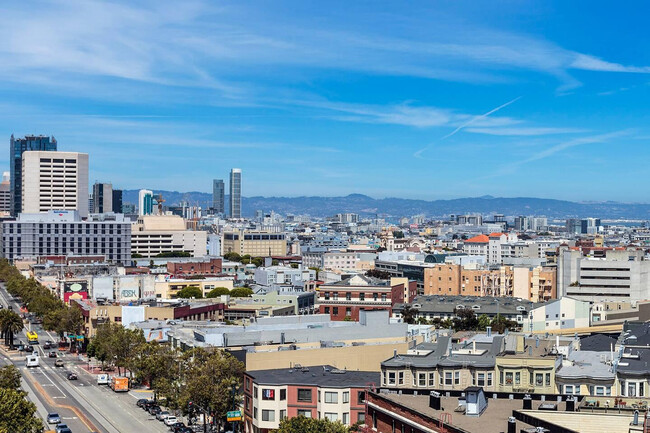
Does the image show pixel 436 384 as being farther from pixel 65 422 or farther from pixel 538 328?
pixel 538 328

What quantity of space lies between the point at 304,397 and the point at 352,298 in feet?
247

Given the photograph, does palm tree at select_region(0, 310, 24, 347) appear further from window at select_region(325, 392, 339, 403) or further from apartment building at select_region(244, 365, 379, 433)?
window at select_region(325, 392, 339, 403)

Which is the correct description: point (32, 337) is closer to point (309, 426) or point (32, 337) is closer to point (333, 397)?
point (333, 397)

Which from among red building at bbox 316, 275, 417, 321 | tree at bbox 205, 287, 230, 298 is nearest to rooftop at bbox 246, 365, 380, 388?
red building at bbox 316, 275, 417, 321

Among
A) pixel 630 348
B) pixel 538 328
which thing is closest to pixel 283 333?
pixel 630 348

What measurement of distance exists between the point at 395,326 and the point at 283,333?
45.2 ft

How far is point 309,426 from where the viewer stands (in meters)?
59.6

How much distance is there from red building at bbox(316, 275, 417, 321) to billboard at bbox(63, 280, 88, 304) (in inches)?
1739

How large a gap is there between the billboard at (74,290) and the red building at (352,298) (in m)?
44.2

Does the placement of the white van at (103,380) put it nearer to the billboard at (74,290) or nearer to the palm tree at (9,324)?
the palm tree at (9,324)

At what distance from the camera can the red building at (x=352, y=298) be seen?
469ft

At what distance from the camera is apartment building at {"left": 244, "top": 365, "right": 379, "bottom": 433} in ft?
222

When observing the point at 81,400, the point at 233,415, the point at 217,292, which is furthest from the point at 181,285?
the point at 233,415

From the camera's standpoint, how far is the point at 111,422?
84.4 meters
